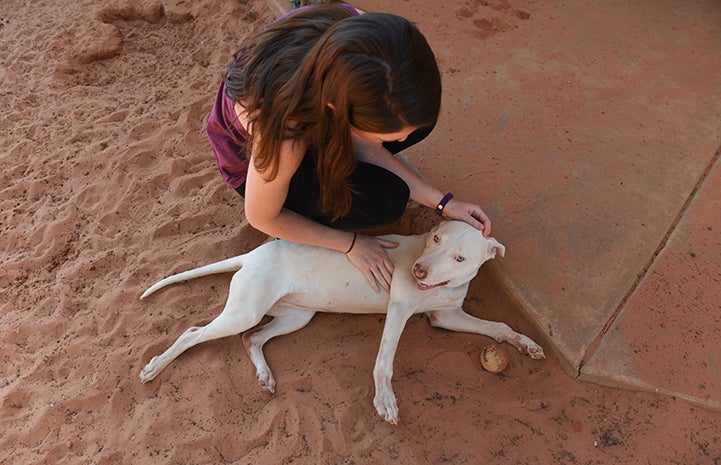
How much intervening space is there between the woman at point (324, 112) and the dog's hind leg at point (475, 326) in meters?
0.34

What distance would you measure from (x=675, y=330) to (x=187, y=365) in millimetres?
2289

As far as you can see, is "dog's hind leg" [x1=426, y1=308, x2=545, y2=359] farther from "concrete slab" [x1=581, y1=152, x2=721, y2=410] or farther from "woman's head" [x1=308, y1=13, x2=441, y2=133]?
"woman's head" [x1=308, y1=13, x2=441, y2=133]

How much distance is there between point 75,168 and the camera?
3742 mm

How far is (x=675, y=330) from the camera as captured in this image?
8.67 ft

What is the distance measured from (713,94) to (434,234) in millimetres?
2313

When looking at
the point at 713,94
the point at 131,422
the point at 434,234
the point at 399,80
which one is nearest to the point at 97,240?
the point at 131,422

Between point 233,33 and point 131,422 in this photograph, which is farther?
point 233,33

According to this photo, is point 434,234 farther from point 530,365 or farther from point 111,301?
point 111,301

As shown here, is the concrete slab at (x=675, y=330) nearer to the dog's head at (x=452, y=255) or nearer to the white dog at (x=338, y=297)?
the white dog at (x=338, y=297)

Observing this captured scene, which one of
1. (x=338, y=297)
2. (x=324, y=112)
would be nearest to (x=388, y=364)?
(x=338, y=297)

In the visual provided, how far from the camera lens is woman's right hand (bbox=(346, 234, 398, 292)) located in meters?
2.65

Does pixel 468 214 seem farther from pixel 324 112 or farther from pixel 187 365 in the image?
pixel 187 365

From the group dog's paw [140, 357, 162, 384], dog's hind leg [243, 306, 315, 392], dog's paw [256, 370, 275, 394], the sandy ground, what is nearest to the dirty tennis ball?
the sandy ground

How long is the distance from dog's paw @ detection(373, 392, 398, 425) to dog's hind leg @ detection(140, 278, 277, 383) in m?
0.66
